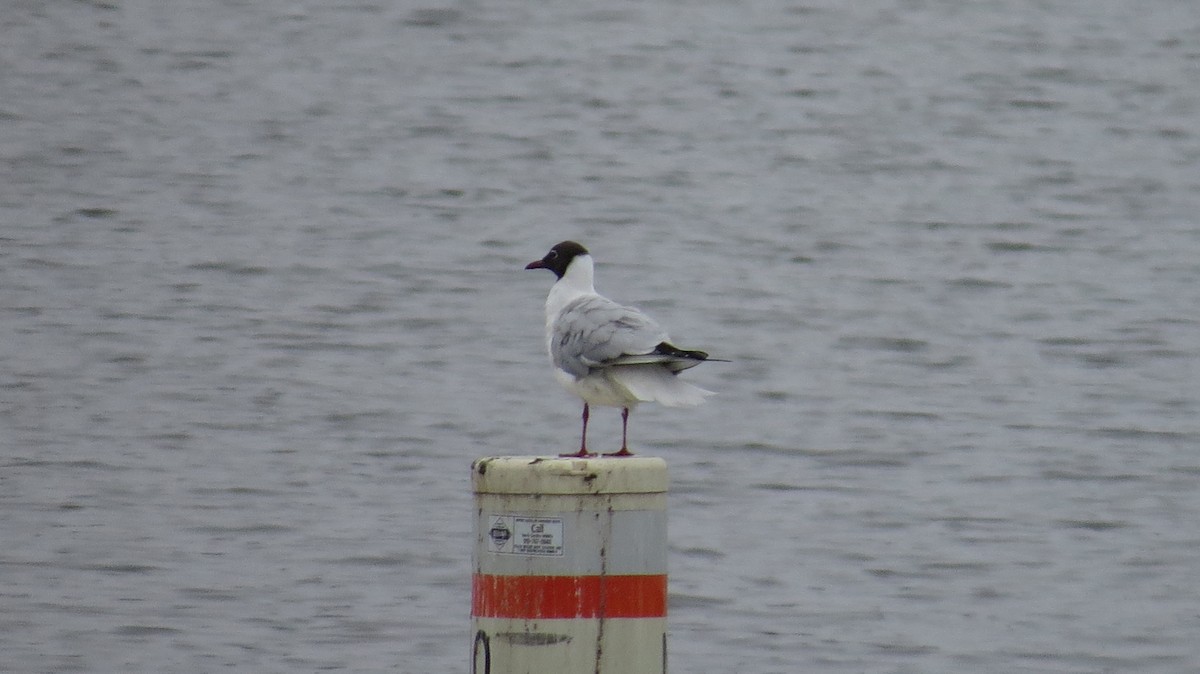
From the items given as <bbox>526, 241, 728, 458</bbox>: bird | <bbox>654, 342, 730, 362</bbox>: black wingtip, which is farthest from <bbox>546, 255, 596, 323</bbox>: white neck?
<bbox>654, 342, 730, 362</bbox>: black wingtip

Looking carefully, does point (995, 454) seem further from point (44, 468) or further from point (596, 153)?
point (596, 153)

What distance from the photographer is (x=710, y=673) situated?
6.95m

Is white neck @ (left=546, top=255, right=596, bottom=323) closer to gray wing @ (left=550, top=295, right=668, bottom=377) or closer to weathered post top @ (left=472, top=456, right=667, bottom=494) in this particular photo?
gray wing @ (left=550, top=295, right=668, bottom=377)

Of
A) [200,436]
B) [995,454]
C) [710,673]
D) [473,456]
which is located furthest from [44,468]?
[995,454]

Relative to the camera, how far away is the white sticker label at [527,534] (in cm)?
398

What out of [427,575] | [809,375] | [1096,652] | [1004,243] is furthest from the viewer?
[1004,243]

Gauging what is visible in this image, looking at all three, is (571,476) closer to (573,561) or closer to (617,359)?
(573,561)

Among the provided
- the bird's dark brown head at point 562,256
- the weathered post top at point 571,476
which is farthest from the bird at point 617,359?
the weathered post top at point 571,476

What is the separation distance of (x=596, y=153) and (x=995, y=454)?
20.2 ft

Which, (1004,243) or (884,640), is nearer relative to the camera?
(884,640)

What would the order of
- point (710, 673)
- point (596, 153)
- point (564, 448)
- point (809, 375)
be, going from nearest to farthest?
point (710, 673) < point (564, 448) < point (809, 375) < point (596, 153)

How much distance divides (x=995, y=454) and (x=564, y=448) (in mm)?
2353

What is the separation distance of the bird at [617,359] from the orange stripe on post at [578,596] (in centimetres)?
99

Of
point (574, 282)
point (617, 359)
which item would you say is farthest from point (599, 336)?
point (574, 282)
